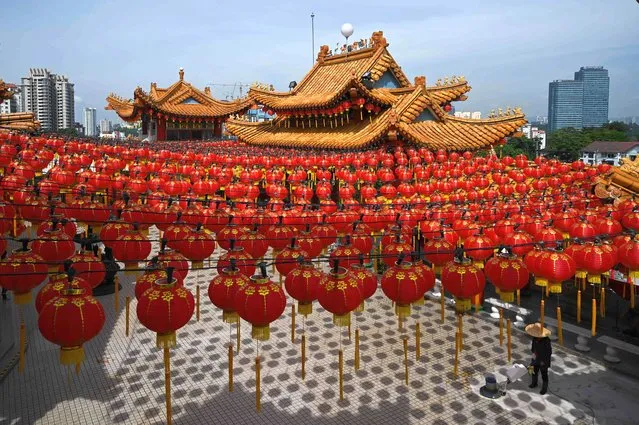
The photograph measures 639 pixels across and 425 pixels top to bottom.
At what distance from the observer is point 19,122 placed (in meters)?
23.9

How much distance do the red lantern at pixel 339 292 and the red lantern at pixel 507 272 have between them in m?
2.20

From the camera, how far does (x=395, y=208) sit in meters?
10.6

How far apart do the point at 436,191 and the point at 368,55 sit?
10686 mm

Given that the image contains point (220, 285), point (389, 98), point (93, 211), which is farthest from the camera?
point (389, 98)

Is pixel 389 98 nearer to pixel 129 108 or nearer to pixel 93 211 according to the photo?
pixel 93 211

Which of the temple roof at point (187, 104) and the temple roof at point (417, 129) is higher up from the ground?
the temple roof at point (187, 104)

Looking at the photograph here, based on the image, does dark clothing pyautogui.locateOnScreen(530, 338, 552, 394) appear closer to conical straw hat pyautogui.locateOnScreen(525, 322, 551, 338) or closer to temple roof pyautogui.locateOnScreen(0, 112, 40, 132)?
conical straw hat pyautogui.locateOnScreen(525, 322, 551, 338)

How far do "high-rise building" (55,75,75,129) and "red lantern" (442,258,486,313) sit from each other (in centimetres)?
8716

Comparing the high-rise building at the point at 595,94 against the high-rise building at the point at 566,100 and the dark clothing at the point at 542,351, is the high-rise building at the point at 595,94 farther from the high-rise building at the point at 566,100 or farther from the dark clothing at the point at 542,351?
the dark clothing at the point at 542,351

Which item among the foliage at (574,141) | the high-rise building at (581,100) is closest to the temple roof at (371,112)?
the foliage at (574,141)

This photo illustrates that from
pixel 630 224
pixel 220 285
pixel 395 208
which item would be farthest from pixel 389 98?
pixel 220 285

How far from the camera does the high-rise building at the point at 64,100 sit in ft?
264

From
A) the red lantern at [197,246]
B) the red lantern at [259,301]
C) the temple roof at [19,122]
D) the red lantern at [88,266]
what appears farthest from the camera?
the temple roof at [19,122]

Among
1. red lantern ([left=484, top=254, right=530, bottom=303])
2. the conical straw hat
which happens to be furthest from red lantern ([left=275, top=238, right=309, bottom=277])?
the conical straw hat
